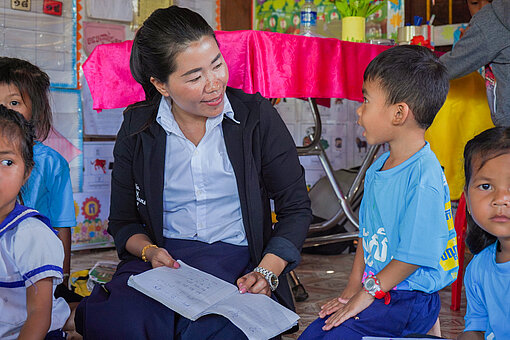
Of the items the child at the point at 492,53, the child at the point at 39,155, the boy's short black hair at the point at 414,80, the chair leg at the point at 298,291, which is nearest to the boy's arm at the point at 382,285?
the boy's short black hair at the point at 414,80

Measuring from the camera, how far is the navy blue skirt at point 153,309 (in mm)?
1152

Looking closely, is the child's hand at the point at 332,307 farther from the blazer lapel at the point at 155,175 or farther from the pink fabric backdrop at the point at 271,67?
the pink fabric backdrop at the point at 271,67

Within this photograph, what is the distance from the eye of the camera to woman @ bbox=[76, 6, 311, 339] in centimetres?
135

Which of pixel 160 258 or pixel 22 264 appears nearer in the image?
pixel 22 264

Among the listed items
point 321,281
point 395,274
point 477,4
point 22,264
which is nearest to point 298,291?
point 321,281

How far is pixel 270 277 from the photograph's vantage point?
1.27 m

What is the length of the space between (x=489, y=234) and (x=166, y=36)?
79 cm

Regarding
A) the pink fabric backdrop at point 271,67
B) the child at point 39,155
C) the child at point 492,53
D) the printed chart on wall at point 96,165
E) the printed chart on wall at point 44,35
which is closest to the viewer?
the child at point 39,155

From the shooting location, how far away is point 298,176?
143cm

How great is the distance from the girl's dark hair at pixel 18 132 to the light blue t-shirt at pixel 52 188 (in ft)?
1.80

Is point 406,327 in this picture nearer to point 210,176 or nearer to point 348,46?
point 210,176

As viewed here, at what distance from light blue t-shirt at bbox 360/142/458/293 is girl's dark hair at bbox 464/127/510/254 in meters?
0.07

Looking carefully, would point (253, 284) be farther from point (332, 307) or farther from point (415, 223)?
point (415, 223)

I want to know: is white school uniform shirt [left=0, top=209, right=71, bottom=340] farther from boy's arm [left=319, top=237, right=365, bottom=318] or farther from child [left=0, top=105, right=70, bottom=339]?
boy's arm [left=319, top=237, right=365, bottom=318]
